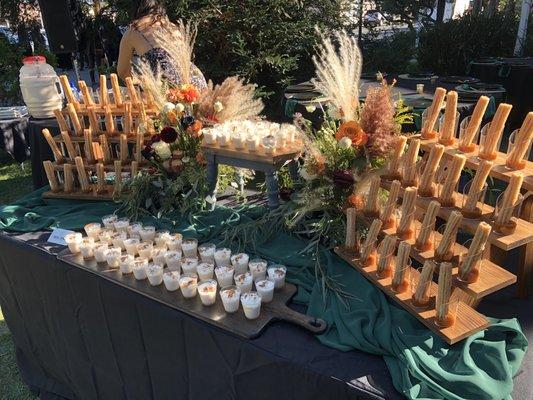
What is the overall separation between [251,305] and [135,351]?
1.88ft

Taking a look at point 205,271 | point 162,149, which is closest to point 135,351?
point 205,271

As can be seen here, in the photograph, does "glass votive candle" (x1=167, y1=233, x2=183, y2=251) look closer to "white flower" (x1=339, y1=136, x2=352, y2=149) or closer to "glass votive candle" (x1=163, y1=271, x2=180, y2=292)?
"glass votive candle" (x1=163, y1=271, x2=180, y2=292)

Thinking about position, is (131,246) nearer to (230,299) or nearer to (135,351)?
(135,351)

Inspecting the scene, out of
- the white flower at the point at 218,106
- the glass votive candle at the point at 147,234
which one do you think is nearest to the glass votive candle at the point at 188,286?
the glass votive candle at the point at 147,234

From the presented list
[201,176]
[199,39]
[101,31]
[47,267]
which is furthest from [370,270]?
[101,31]

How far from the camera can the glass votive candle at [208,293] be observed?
1.33m

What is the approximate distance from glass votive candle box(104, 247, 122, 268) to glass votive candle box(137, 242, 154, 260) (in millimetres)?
71

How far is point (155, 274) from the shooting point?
4.72ft

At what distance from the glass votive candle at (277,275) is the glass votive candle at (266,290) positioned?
0.04 m

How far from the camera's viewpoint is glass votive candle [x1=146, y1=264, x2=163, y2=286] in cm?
144

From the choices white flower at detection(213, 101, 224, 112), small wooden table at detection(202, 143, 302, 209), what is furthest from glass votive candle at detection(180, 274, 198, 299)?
white flower at detection(213, 101, 224, 112)

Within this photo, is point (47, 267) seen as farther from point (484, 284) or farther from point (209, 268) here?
point (484, 284)

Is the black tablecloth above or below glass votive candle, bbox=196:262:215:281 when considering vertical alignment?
below

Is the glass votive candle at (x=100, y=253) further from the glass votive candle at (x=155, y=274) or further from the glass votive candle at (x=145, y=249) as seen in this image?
the glass votive candle at (x=155, y=274)
